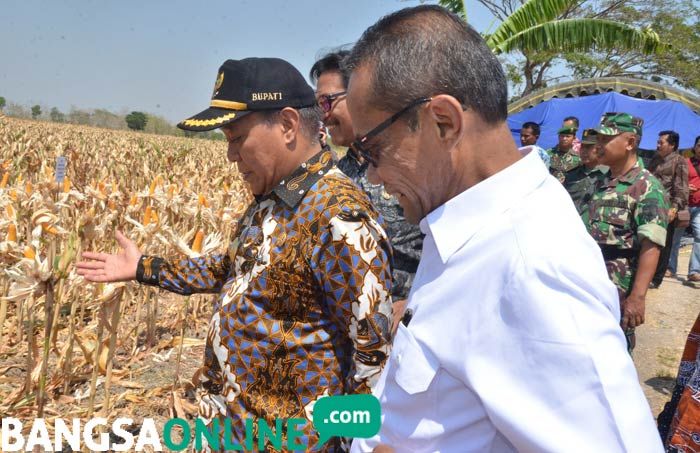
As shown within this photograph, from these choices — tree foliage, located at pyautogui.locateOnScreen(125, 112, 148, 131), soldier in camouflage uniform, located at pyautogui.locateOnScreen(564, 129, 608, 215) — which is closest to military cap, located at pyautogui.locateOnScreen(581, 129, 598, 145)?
soldier in camouflage uniform, located at pyautogui.locateOnScreen(564, 129, 608, 215)

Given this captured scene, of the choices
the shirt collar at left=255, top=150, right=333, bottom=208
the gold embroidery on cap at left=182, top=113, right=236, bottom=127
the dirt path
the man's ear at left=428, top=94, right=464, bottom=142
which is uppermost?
the man's ear at left=428, top=94, right=464, bottom=142

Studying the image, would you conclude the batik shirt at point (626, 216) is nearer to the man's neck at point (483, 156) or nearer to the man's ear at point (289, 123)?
the man's ear at point (289, 123)

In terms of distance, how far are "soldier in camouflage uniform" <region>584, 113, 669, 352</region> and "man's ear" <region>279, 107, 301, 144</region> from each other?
242 cm

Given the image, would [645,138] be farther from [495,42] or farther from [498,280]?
[498,280]

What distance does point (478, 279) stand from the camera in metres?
0.88

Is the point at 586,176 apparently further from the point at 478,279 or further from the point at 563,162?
the point at 478,279

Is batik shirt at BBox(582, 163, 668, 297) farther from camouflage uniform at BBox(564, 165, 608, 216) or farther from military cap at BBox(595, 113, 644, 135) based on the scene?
camouflage uniform at BBox(564, 165, 608, 216)

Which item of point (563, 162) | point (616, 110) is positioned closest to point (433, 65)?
point (563, 162)

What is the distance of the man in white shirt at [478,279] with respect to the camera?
77cm

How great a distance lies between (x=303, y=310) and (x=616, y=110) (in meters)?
12.1

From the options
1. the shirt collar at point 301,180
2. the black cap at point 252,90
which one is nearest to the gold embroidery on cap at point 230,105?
the black cap at point 252,90

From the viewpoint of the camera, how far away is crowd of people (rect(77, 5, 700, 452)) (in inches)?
31.0

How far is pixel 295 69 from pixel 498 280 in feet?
4.16

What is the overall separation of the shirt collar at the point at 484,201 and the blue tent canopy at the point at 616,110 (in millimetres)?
11692
